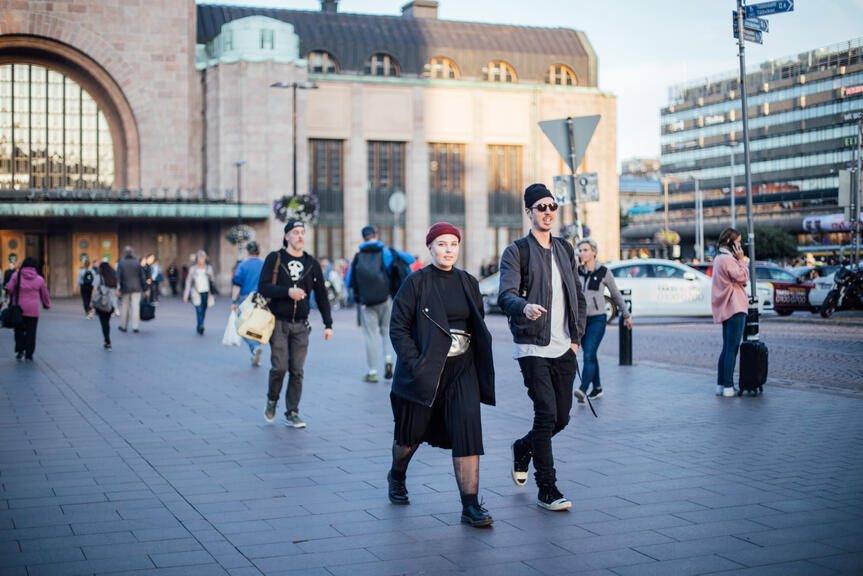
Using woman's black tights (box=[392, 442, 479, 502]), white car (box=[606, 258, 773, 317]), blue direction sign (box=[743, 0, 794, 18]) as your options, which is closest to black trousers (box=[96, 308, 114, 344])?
blue direction sign (box=[743, 0, 794, 18])

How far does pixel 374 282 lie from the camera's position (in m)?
12.9

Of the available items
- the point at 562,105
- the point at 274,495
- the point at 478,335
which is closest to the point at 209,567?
the point at 274,495

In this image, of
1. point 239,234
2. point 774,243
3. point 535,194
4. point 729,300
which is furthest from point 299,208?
point 774,243

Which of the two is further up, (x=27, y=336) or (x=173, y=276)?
(x=173, y=276)

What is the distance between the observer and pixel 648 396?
11125mm

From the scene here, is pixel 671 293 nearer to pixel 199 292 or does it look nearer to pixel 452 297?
pixel 199 292

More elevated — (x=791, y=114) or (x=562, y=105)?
(x=791, y=114)

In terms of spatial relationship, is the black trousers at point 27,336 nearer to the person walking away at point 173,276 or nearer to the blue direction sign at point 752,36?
the blue direction sign at point 752,36

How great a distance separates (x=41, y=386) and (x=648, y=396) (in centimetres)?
747

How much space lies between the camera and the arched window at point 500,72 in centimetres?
6209

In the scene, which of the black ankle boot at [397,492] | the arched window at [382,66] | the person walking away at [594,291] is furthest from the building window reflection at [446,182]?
the black ankle boot at [397,492]

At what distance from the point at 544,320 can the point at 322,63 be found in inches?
2166

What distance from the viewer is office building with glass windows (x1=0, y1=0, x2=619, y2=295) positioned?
5391cm

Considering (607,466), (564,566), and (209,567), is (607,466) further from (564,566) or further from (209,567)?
(209,567)
